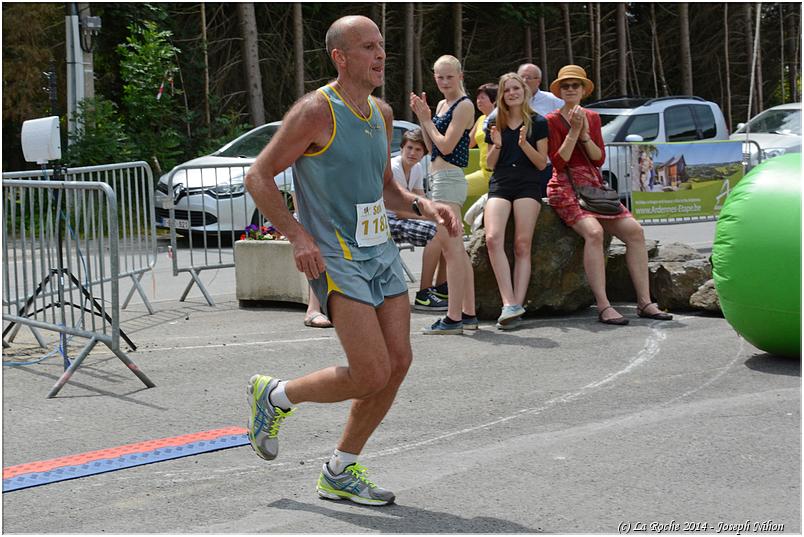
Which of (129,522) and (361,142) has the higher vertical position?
(361,142)

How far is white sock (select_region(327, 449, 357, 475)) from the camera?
15.7 ft

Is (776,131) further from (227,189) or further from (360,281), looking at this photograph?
(360,281)

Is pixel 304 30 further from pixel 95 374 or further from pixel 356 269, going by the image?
pixel 356 269

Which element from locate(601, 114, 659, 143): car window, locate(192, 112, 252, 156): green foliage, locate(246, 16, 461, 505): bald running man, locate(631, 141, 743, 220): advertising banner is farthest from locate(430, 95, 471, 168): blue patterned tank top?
locate(192, 112, 252, 156): green foliage

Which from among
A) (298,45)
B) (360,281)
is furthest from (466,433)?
(298,45)

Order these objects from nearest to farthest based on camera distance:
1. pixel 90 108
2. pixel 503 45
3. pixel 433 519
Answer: pixel 433 519, pixel 90 108, pixel 503 45

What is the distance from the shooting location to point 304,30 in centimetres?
2550

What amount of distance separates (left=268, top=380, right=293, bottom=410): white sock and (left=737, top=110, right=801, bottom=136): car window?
1620 cm

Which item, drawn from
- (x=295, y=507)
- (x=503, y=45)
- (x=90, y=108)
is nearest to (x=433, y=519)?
(x=295, y=507)

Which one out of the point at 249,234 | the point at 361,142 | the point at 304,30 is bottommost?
the point at 249,234

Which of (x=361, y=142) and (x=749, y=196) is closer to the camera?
(x=361, y=142)

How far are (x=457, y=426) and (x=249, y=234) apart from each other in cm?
482

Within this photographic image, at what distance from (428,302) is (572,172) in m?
1.74

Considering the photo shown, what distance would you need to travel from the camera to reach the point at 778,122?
805 inches
